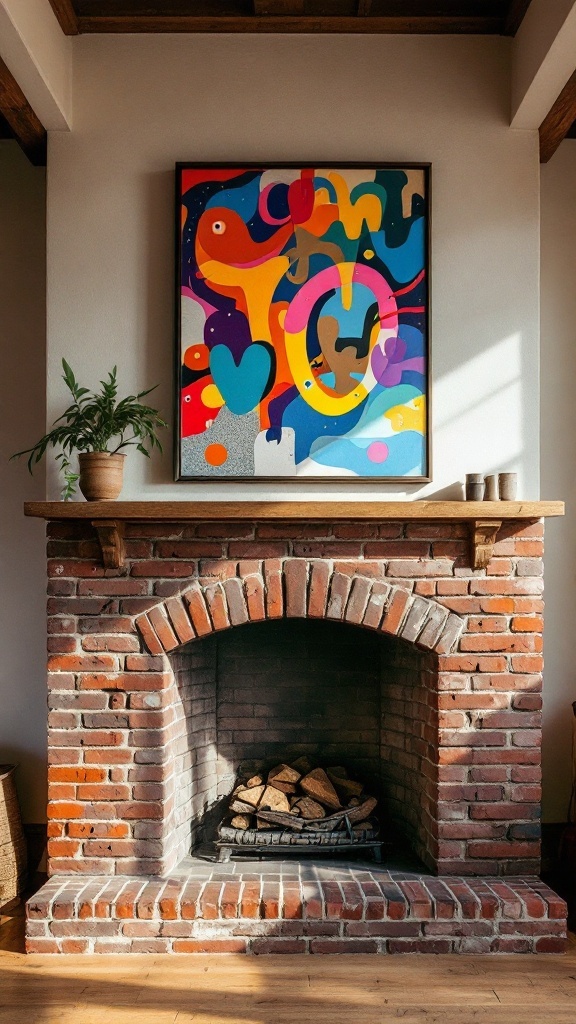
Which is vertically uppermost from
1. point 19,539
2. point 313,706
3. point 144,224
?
point 144,224

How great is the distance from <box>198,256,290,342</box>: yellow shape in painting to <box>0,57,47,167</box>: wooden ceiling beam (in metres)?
0.76

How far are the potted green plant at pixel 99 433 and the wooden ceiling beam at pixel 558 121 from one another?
1.67m

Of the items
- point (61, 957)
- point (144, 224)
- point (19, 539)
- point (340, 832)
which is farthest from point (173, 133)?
point (61, 957)

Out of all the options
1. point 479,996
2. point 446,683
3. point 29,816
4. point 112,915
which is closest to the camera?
point 479,996

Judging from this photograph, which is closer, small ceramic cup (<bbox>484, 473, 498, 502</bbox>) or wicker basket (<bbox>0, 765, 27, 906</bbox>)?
small ceramic cup (<bbox>484, 473, 498, 502</bbox>)

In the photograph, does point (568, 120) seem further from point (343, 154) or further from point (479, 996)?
point (479, 996)

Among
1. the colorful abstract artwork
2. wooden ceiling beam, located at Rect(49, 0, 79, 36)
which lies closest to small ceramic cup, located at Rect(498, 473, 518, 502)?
the colorful abstract artwork

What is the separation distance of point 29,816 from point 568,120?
326cm

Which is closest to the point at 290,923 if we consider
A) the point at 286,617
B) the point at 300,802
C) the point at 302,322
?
the point at 300,802

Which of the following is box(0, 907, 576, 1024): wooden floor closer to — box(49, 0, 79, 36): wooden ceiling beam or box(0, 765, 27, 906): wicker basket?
box(0, 765, 27, 906): wicker basket

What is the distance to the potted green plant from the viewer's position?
2506 mm

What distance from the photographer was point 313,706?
10.1ft

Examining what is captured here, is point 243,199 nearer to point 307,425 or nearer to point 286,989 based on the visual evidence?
point 307,425

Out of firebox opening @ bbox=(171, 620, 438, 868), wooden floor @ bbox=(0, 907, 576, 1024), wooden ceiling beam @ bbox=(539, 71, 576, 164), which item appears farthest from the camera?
firebox opening @ bbox=(171, 620, 438, 868)
